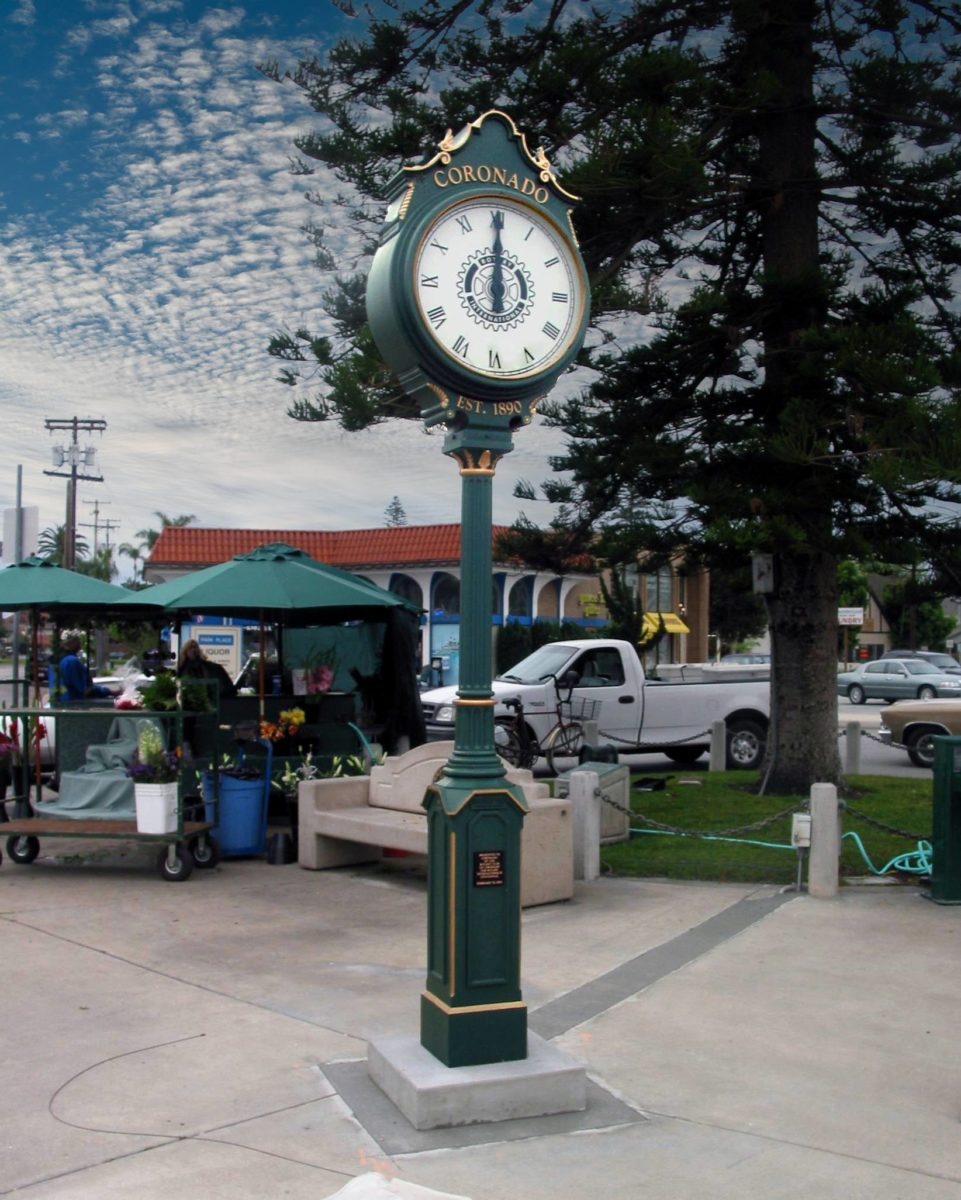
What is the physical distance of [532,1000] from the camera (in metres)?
6.66

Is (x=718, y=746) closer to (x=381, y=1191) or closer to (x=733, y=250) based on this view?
(x=733, y=250)

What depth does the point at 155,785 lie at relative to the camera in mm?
9883

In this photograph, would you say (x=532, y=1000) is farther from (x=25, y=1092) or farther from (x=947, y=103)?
(x=947, y=103)

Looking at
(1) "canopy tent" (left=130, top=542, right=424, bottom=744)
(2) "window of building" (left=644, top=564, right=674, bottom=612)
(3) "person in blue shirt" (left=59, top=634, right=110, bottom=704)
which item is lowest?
(3) "person in blue shirt" (left=59, top=634, right=110, bottom=704)

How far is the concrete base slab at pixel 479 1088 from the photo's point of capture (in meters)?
4.79

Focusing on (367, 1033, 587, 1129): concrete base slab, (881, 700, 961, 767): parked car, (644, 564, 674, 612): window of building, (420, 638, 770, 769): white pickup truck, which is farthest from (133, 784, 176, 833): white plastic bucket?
(644, 564, 674, 612): window of building

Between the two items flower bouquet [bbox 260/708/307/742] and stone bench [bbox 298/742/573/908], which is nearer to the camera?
stone bench [bbox 298/742/573/908]

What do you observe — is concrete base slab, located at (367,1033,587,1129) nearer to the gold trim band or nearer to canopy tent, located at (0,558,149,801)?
the gold trim band

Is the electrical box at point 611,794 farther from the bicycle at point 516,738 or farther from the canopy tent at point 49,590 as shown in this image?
the bicycle at point 516,738

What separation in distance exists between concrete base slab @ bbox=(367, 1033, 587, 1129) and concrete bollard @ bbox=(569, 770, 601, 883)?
466 centimetres

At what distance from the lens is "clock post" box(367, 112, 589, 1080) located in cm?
507

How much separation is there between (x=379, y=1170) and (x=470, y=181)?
4.05 meters

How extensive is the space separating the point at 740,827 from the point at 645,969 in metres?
3.95

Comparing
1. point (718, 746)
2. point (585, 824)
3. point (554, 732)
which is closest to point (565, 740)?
point (554, 732)
